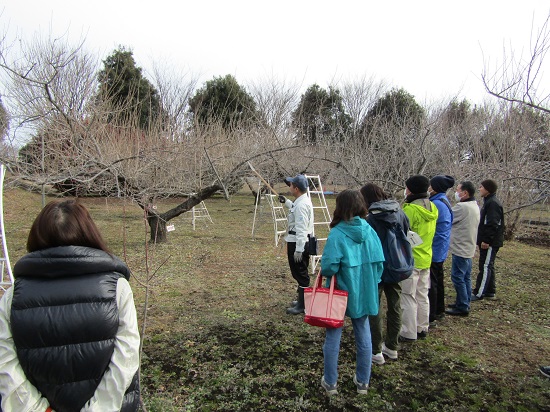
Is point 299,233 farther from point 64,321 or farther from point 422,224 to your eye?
point 64,321

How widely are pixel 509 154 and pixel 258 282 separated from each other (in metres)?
7.74

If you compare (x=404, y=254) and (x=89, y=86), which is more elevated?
(x=89, y=86)

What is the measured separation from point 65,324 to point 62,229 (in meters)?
0.34

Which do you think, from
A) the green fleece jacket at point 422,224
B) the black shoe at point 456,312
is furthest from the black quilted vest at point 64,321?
the black shoe at point 456,312

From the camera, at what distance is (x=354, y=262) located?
2607mm

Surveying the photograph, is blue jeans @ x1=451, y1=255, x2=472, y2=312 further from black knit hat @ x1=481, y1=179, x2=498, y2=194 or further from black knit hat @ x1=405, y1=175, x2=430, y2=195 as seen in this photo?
black knit hat @ x1=405, y1=175, x2=430, y2=195

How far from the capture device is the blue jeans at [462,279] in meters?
4.37

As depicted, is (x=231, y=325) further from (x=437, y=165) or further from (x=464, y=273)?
(x=437, y=165)

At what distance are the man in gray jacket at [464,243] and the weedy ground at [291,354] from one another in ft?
0.85

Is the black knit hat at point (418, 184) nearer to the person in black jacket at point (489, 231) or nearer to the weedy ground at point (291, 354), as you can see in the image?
the weedy ground at point (291, 354)

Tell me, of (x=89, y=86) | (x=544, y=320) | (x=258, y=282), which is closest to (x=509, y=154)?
(x=544, y=320)

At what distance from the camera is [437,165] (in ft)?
33.8

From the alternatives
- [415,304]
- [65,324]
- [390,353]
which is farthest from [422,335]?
[65,324]

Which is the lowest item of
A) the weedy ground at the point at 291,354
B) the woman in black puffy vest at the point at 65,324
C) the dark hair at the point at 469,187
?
the weedy ground at the point at 291,354
